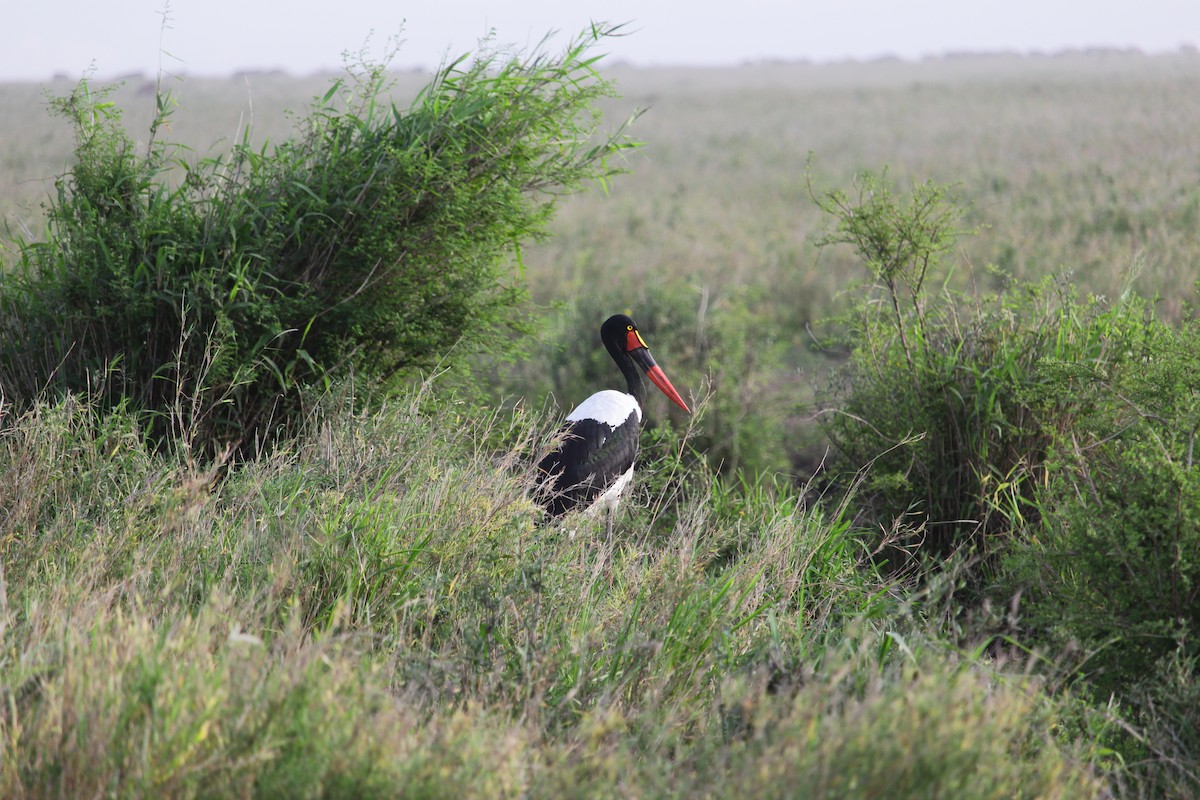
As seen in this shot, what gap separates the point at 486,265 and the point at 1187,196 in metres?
11.0

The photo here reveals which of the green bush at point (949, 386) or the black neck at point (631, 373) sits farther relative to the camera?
the black neck at point (631, 373)

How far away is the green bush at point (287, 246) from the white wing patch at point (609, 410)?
0.75 m

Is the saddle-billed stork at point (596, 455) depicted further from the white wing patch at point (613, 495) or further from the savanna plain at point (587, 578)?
the savanna plain at point (587, 578)

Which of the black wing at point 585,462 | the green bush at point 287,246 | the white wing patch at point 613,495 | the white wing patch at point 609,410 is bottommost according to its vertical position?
the white wing patch at point 613,495

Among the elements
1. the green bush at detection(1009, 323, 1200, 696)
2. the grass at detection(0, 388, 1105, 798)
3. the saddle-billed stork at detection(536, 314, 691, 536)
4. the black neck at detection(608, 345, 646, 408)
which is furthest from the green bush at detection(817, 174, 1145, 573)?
the black neck at detection(608, 345, 646, 408)

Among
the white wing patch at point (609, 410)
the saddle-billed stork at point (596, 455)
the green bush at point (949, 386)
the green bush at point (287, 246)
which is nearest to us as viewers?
the green bush at point (287, 246)

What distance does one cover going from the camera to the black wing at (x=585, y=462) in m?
4.56

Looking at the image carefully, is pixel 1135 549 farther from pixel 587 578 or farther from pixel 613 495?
pixel 613 495

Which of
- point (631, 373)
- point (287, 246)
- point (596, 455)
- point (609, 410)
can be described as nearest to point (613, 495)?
point (596, 455)

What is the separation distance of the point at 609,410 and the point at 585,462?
44 cm

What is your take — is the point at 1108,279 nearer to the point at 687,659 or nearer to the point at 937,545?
the point at 937,545

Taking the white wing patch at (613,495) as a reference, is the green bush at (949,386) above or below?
above

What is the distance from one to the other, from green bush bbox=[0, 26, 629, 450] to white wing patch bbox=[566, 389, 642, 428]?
0.75 meters

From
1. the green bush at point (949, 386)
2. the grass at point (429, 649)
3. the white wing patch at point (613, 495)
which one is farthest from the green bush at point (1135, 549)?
the white wing patch at point (613, 495)
